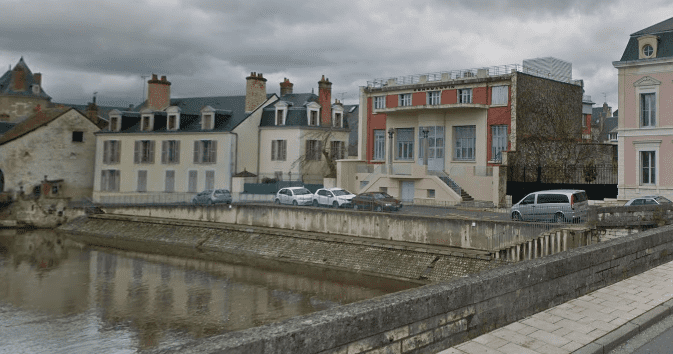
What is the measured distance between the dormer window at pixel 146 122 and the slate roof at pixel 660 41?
117 ft

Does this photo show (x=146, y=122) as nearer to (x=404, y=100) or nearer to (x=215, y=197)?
(x=215, y=197)

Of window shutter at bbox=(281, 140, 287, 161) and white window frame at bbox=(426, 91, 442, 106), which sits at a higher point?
white window frame at bbox=(426, 91, 442, 106)

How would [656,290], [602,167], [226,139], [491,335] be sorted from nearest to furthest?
[491,335], [656,290], [602,167], [226,139]

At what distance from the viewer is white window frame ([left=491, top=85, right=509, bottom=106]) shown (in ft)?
110

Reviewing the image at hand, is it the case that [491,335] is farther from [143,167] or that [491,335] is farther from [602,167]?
[143,167]

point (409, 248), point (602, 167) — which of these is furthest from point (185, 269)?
point (602, 167)

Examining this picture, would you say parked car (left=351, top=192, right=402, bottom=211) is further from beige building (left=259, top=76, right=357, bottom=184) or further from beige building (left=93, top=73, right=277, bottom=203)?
beige building (left=93, top=73, right=277, bottom=203)

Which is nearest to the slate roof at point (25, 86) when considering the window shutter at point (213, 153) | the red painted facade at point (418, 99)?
the window shutter at point (213, 153)

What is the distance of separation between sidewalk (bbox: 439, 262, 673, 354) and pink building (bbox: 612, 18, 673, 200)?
770 inches

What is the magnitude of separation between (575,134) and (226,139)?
25816mm

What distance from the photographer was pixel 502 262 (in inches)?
802

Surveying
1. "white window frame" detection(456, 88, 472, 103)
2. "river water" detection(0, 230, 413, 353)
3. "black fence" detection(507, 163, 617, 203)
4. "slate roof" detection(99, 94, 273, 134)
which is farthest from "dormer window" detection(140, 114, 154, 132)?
"black fence" detection(507, 163, 617, 203)

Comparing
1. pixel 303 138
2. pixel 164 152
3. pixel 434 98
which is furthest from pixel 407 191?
pixel 164 152

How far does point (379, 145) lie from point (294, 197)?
9830 millimetres
